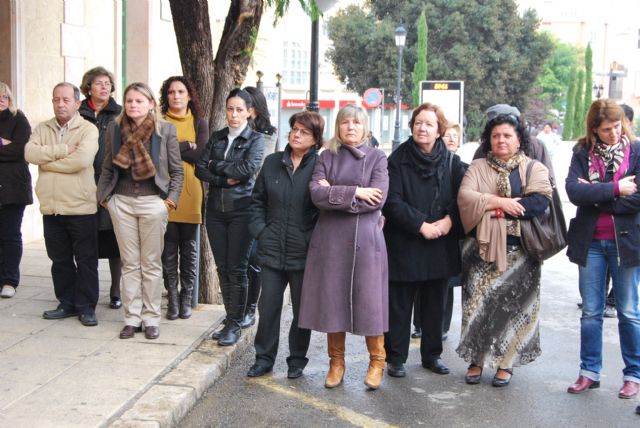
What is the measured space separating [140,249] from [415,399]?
7.68ft

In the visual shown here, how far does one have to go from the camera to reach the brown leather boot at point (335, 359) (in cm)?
549

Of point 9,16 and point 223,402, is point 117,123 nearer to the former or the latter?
point 223,402

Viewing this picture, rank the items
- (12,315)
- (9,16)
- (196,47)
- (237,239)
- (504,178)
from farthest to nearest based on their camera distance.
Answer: (9,16)
(196,47)
(12,315)
(237,239)
(504,178)

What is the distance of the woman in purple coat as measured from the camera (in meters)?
5.24

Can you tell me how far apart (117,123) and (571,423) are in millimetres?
3812

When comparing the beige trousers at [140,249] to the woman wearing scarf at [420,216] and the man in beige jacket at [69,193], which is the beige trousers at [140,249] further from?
the woman wearing scarf at [420,216]

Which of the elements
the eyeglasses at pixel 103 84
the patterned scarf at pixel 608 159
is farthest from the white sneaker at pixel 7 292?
the patterned scarf at pixel 608 159

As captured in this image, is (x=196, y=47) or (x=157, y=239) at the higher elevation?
(x=196, y=47)

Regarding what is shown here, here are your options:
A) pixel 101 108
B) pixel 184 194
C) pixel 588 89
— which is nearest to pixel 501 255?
pixel 184 194

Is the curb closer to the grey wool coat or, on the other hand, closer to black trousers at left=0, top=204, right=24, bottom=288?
the grey wool coat

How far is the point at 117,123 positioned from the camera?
6.03m

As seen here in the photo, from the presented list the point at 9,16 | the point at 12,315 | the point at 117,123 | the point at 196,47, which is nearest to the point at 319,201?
the point at 117,123

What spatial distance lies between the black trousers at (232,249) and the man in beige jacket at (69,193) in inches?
40.7

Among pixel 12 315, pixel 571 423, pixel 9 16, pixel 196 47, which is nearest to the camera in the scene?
pixel 571 423
